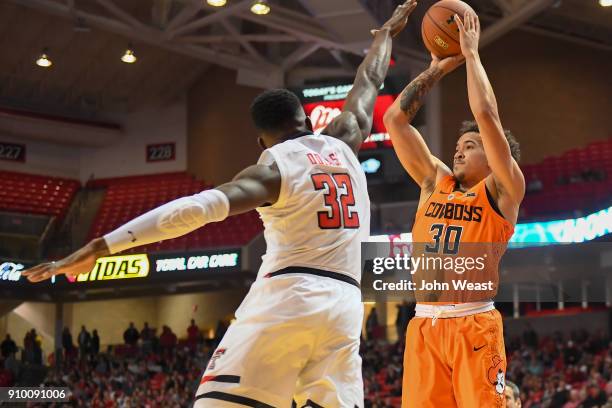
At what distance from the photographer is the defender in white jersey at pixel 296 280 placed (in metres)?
3.87

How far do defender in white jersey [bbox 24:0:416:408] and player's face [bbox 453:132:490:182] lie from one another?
3.56 ft

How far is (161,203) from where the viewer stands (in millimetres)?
23828

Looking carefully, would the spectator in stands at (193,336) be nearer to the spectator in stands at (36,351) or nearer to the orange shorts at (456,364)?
the spectator in stands at (36,351)

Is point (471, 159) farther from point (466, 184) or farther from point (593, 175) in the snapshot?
point (593, 175)

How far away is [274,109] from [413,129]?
4.57ft

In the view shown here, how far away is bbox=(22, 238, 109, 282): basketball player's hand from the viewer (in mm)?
3428

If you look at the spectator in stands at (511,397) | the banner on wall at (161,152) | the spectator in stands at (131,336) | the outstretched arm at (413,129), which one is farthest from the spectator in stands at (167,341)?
the outstretched arm at (413,129)

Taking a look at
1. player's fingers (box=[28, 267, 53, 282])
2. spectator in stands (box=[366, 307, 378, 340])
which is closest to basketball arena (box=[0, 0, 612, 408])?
player's fingers (box=[28, 267, 53, 282])

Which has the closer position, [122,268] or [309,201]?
[309,201]

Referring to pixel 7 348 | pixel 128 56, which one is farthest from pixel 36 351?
pixel 128 56

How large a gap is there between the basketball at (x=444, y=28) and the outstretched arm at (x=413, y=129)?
0.07 meters

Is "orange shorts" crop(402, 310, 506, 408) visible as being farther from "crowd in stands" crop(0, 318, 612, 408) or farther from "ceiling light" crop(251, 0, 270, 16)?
"ceiling light" crop(251, 0, 270, 16)

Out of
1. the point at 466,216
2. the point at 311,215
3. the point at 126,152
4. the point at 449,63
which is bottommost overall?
the point at 311,215

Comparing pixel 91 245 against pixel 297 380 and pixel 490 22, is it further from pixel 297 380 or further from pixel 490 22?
pixel 490 22
